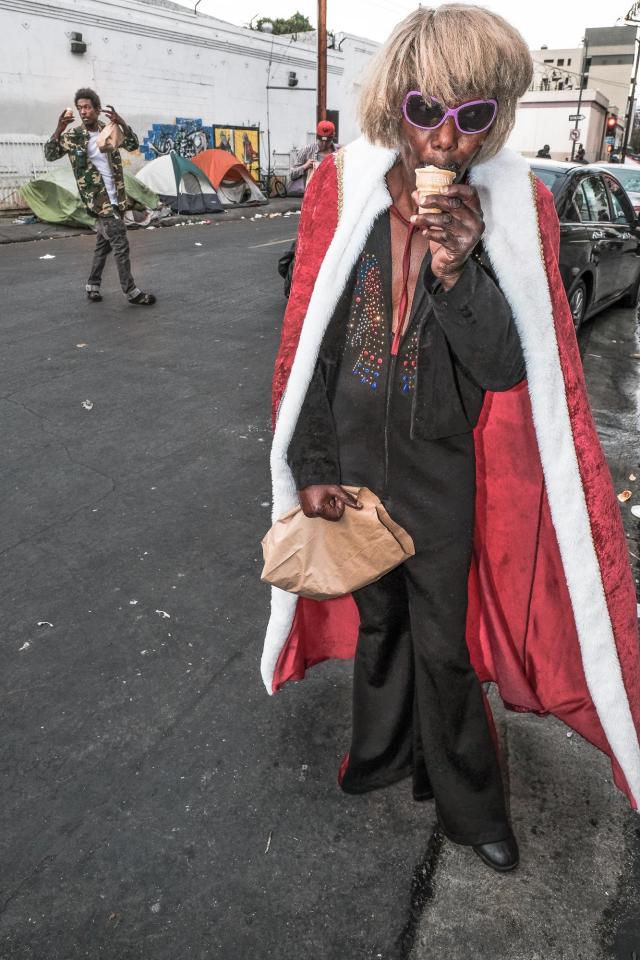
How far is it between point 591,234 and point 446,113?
6176 mm

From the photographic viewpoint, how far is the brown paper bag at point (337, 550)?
1.80m

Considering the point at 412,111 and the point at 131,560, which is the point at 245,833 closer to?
the point at 131,560

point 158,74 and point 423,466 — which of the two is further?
point 158,74

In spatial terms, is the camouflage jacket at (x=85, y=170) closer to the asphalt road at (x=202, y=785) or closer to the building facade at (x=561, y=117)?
the asphalt road at (x=202, y=785)

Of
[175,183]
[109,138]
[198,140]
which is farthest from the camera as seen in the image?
[198,140]

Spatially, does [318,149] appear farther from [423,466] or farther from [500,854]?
[500,854]

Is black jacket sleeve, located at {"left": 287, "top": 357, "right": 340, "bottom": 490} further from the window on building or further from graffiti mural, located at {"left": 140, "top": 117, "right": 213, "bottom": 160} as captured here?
graffiti mural, located at {"left": 140, "top": 117, "right": 213, "bottom": 160}

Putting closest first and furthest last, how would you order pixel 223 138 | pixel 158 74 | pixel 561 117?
pixel 158 74
pixel 223 138
pixel 561 117

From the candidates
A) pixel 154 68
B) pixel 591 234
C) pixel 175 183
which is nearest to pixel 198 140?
pixel 154 68

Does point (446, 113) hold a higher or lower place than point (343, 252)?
higher

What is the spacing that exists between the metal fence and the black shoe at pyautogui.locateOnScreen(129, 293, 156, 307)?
1187 cm

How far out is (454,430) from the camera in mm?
1792

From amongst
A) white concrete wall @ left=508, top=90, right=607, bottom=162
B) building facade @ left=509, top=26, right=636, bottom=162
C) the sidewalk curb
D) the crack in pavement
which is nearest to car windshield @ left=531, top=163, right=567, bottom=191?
the crack in pavement

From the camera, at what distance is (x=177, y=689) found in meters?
2.82
